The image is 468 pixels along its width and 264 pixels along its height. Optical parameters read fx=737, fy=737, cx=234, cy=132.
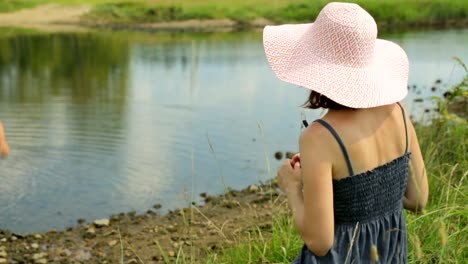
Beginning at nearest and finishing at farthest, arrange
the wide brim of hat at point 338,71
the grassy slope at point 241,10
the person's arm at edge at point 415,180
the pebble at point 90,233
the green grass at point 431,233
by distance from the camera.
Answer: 1. the wide brim of hat at point 338,71
2. the person's arm at edge at point 415,180
3. the green grass at point 431,233
4. the pebble at point 90,233
5. the grassy slope at point 241,10

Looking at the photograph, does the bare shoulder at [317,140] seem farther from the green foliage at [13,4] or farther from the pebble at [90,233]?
the green foliage at [13,4]

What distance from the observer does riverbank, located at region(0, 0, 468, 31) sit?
25797mm

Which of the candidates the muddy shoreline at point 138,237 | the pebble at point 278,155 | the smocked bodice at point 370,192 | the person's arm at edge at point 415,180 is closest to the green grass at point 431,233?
the person's arm at edge at point 415,180

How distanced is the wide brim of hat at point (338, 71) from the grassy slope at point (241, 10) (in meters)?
23.3

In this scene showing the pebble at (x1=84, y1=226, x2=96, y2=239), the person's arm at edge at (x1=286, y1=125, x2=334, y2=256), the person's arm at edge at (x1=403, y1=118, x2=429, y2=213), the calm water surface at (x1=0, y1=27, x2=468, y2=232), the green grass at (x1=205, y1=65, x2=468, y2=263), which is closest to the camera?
the person's arm at edge at (x1=286, y1=125, x2=334, y2=256)

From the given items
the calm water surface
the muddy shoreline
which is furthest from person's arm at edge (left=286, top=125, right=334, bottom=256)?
the muddy shoreline

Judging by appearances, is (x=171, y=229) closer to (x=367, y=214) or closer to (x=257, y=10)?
(x=367, y=214)

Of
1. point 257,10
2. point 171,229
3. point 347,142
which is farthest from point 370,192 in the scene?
point 257,10

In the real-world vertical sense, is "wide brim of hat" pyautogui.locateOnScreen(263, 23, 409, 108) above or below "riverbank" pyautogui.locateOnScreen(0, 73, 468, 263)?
above

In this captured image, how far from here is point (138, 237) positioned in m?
5.36

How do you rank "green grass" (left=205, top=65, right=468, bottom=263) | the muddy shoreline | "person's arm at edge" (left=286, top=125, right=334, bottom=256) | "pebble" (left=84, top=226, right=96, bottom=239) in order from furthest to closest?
"pebble" (left=84, top=226, right=96, bottom=239)
the muddy shoreline
"green grass" (left=205, top=65, right=468, bottom=263)
"person's arm at edge" (left=286, top=125, right=334, bottom=256)

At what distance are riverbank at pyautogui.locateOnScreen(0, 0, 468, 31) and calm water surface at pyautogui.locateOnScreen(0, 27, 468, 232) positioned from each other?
26.9 ft

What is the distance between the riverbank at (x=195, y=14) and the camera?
84.6 ft

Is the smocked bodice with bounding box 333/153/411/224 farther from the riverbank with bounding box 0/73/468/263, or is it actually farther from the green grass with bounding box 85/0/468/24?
the green grass with bounding box 85/0/468/24
